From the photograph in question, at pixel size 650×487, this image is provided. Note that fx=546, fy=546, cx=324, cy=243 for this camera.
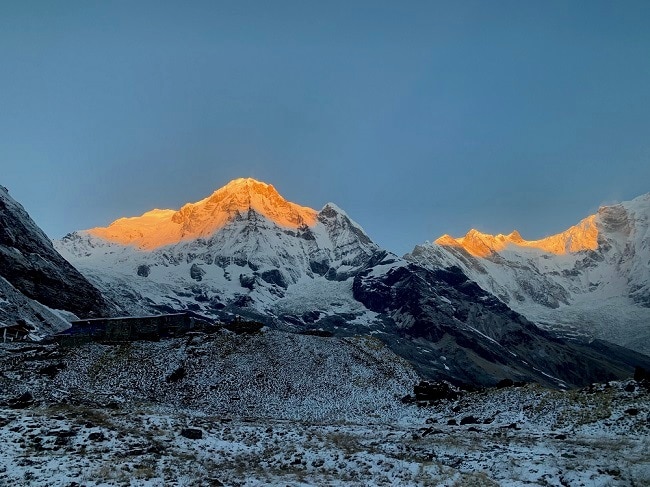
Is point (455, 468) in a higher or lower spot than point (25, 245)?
lower

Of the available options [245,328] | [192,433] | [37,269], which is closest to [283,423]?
[192,433]

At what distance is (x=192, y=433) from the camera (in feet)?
95.8

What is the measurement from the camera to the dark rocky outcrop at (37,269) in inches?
4801

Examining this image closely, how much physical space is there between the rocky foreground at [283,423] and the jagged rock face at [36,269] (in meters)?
73.2

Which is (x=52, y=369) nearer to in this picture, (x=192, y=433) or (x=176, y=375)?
(x=176, y=375)

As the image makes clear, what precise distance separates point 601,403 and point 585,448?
33.1 ft

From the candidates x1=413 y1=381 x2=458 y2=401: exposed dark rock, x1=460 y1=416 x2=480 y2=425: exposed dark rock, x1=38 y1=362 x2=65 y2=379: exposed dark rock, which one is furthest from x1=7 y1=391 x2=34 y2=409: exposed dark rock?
x1=413 y1=381 x2=458 y2=401: exposed dark rock

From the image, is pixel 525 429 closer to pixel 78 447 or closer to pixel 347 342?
pixel 78 447

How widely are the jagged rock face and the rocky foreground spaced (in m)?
73.2

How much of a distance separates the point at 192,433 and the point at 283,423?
9.04m

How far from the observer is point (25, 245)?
445 feet

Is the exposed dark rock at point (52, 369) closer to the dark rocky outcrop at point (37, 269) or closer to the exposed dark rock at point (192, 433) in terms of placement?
the exposed dark rock at point (192, 433)

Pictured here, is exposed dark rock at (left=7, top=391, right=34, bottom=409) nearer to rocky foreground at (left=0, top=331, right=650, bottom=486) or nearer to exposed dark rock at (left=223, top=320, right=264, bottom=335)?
rocky foreground at (left=0, top=331, right=650, bottom=486)

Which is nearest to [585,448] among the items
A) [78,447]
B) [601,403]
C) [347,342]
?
[601,403]
